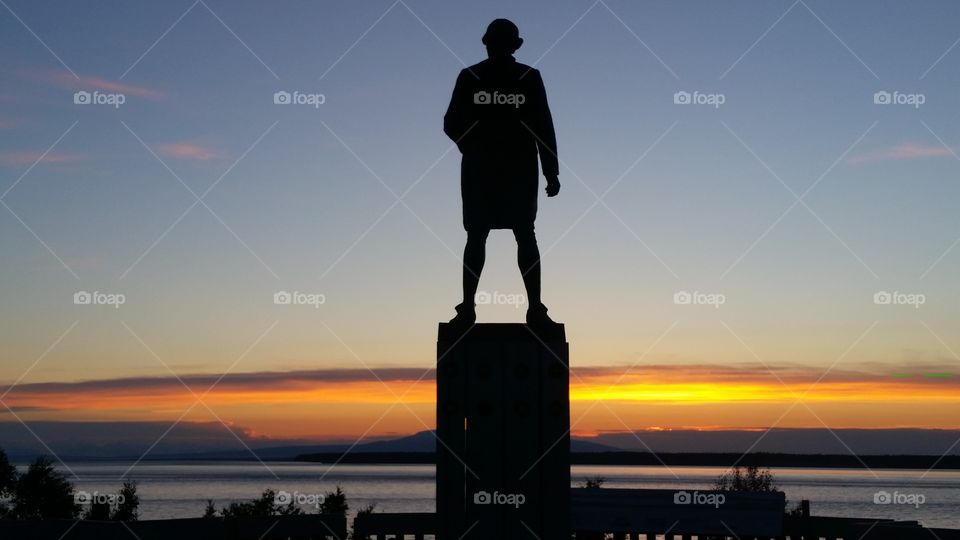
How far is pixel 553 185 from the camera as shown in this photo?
8.88 meters

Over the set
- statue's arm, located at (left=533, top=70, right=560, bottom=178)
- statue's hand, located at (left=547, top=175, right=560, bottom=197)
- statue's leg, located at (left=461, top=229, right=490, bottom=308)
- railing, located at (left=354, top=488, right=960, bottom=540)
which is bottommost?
railing, located at (left=354, top=488, right=960, bottom=540)

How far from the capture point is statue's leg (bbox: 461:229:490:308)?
862 cm

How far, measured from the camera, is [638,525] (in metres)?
11.1

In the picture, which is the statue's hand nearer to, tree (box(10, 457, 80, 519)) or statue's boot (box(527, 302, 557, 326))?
statue's boot (box(527, 302, 557, 326))

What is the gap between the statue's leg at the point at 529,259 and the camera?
862 centimetres

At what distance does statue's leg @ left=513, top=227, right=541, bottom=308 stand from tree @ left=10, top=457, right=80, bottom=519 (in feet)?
87.4

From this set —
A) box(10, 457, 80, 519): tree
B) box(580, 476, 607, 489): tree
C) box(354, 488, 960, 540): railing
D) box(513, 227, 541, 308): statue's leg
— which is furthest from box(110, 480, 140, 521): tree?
box(513, 227, 541, 308): statue's leg

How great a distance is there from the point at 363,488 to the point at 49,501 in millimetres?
147869
